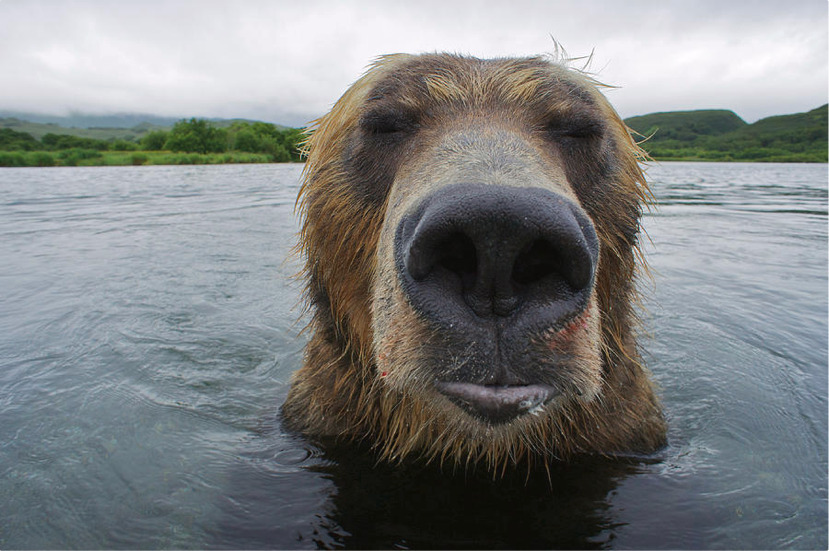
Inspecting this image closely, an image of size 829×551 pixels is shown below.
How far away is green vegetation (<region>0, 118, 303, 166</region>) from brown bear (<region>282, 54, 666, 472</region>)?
46.8m

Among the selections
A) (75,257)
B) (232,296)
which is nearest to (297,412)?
(232,296)

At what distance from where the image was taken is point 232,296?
25.8ft

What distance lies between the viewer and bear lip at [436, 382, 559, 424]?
2.05 meters

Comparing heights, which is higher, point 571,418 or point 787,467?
point 571,418

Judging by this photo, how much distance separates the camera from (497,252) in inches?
73.3

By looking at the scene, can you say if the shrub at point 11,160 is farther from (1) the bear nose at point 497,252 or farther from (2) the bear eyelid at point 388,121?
(1) the bear nose at point 497,252

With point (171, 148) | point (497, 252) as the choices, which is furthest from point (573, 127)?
point (171, 148)

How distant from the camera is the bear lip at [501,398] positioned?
2047 mm

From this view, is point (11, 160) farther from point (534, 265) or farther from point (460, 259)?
point (534, 265)

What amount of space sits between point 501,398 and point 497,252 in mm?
576

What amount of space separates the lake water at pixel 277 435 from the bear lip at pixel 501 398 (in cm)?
108

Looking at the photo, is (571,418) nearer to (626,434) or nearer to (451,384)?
(626,434)

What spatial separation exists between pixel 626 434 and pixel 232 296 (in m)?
6.00

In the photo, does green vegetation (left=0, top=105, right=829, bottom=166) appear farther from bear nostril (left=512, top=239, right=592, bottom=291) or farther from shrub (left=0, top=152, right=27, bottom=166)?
bear nostril (left=512, top=239, right=592, bottom=291)
